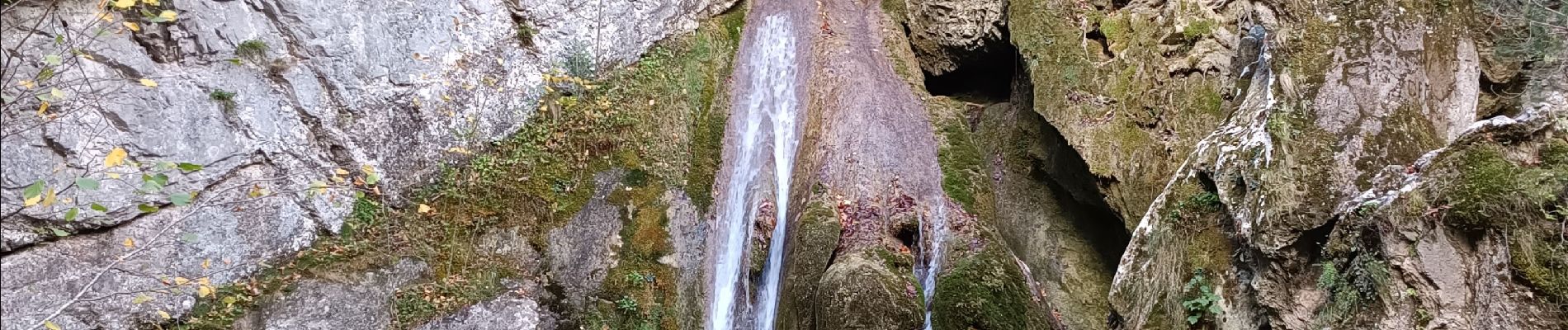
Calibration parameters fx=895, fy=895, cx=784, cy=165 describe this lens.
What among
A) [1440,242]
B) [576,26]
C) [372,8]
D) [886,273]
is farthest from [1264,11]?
[372,8]

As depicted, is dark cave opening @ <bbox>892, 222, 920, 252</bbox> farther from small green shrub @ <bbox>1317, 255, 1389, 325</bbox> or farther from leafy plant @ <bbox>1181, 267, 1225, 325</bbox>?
small green shrub @ <bbox>1317, 255, 1389, 325</bbox>

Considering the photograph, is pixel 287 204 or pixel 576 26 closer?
pixel 287 204

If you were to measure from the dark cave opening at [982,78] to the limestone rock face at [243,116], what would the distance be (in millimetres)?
2911

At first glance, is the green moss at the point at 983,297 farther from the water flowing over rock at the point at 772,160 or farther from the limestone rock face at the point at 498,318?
the limestone rock face at the point at 498,318

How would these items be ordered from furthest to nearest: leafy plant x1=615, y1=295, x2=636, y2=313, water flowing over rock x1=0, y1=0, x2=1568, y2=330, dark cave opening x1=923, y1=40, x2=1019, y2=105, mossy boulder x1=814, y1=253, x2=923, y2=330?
1. dark cave opening x1=923, y1=40, x2=1019, y2=105
2. leafy plant x1=615, y1=295, x2=636, y2=313
3. mossy boulder x1=814, y1=253, x2=923, y2=330
4. water flowing over rock x1=0, y1=0, x2=1568, y2=330

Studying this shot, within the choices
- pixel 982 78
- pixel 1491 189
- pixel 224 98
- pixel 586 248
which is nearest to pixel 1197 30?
pixel 982 78

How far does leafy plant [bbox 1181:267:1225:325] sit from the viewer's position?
5531 mm

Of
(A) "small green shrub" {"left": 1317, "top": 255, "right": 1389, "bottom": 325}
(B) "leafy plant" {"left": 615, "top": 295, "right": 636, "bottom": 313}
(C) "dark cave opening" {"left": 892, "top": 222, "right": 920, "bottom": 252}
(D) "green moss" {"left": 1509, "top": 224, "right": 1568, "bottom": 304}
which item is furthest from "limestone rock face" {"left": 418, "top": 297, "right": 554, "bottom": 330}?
(D) "green moss" {"left": 1509, "top": 224, "right": 1568, "bottom": 304}

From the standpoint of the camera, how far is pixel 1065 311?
7.20 m

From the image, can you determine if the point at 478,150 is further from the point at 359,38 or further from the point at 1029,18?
the point at 1029,18

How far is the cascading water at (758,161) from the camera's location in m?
7.12

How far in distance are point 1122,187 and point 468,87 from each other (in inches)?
217

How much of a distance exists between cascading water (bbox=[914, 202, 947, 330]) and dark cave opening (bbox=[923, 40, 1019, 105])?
6.25ft

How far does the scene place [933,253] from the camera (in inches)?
275
